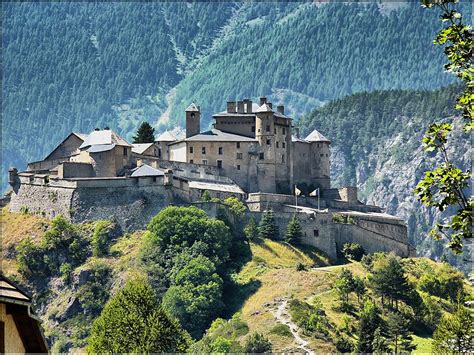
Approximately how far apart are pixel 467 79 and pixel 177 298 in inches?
2679

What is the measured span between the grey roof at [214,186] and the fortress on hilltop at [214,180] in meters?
0.08

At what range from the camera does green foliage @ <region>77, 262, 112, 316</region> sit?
89.5m

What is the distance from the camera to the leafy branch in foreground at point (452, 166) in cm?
1803

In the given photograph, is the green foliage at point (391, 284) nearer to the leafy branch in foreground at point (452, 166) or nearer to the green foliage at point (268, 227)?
the green foliage at point (268, 227)

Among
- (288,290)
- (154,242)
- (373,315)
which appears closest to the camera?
(373,315)

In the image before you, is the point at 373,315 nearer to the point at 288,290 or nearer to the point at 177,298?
the point at 288,290

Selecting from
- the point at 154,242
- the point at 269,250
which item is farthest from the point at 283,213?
the point at 154,242

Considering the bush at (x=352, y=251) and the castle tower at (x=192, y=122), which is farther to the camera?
the castle tower at (x=192, y=122)

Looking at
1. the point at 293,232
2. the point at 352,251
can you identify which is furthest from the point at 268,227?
the point at 352,251

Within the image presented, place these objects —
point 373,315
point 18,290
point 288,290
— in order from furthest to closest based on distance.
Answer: point 288,290, point 373,315, point 18,290

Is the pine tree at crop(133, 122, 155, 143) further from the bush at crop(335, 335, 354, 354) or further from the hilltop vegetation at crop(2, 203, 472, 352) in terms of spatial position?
the bush at crop(335, 335, 354, 354)

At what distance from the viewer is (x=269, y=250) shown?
307 ft

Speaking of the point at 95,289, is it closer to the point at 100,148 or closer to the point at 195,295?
the point at 195,295

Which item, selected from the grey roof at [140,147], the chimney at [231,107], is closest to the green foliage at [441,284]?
the chimney at [231,107]
